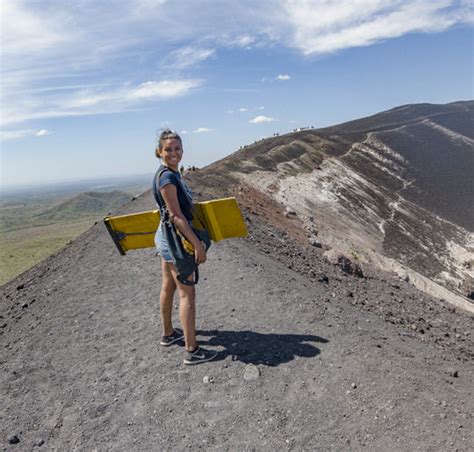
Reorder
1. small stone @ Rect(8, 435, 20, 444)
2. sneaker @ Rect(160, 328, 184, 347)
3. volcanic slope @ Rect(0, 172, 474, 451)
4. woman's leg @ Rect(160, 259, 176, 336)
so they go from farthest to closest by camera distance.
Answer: sneaker @ Rect(160, 328, 184, 347) → woman's leg @ Rect(160, 259, 176, 336) → small stone @ Rect(8, 435, 20, 444) → volcanic slope @ Rect(0, 172, 474, 451)

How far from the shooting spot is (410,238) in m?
27.9

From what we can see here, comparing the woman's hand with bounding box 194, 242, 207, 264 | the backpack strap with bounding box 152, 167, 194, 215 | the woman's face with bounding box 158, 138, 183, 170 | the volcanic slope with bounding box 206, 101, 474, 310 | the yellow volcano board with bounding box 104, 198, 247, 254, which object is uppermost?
the woman's face with bounding box 158, 138, 183, 170

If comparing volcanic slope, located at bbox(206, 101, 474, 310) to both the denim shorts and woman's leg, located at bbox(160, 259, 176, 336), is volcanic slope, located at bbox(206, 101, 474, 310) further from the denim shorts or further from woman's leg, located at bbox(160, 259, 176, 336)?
the denim shorts

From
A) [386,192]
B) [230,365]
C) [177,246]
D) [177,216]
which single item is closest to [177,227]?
[177,216]

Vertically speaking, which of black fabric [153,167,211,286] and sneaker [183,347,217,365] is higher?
black fabric [153,167,211,286]

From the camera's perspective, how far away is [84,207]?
139 meters

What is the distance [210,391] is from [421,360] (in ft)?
9.55

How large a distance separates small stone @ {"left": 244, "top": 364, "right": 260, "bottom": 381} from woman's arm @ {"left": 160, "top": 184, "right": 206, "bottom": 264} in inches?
62.1

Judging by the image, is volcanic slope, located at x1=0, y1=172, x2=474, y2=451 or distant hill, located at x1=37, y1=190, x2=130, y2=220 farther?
distant hill, located at x1=37, y1=190, x2=130, y2=220

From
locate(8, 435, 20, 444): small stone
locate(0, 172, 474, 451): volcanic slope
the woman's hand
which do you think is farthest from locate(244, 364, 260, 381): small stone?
locate(8, 435, 20, 444): small stone

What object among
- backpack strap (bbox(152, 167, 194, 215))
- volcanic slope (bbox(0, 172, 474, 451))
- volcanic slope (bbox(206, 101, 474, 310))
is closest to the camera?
volcanic slope (bbox(0, 172, 474, 451))

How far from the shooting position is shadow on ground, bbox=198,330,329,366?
5418 millimetres

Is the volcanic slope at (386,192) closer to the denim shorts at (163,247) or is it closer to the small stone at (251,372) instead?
the small stone at (251,372)

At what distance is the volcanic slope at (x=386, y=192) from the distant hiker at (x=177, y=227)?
33.9ft
